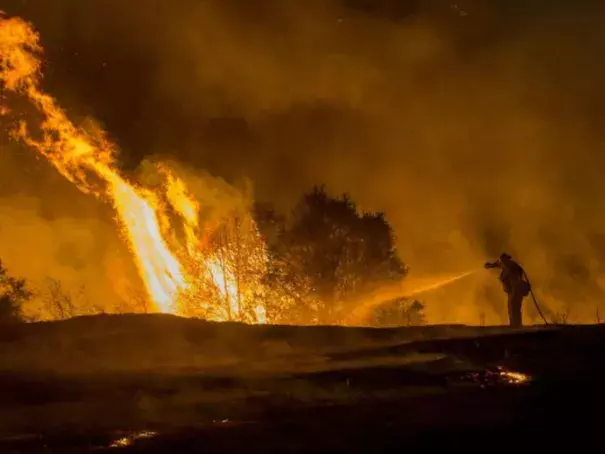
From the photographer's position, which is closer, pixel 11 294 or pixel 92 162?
pixel 92 162

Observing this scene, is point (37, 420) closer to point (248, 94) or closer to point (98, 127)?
point (98, 127)

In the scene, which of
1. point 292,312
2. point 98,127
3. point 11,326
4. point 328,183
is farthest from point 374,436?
point 328,183

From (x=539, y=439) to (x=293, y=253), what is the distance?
28.1 m

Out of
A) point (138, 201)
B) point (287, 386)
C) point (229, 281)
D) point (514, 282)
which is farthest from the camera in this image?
point (138, 201)

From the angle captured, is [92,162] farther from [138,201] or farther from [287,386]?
[287,386]

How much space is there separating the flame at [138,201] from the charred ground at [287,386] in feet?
58.2

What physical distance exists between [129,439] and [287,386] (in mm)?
3344

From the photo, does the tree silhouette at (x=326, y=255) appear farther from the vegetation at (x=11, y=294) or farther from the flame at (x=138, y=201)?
the vegetation at (x=11, y=294)

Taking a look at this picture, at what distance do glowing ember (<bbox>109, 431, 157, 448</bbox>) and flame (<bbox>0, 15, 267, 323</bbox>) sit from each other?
24719 millimetres

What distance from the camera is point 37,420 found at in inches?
459

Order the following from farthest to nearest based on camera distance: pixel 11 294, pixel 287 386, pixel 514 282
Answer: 1. pixel 11 294
2. pixel 514 282
3. pixel 287 386

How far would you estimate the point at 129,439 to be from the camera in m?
10.2

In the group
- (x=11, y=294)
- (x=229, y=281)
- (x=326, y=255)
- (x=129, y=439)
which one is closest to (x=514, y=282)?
(x=129, y=439)

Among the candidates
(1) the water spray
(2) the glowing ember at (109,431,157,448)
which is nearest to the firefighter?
(2) the glowing ember at (109,431,157,448)
